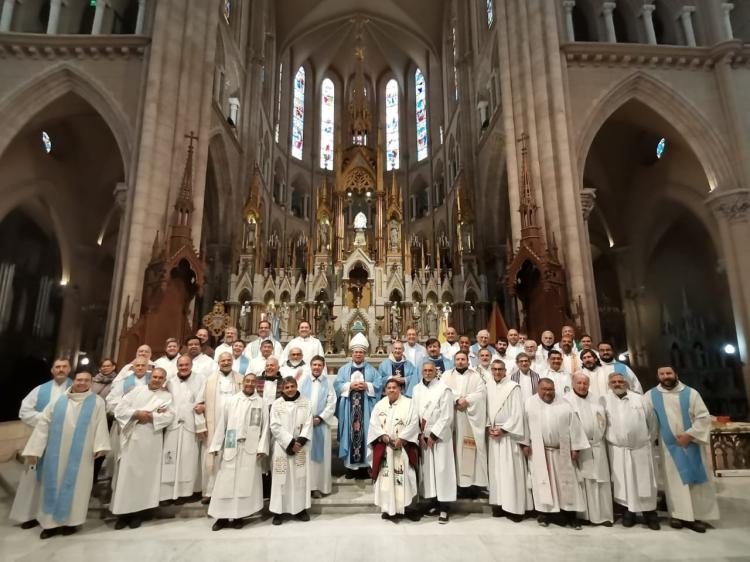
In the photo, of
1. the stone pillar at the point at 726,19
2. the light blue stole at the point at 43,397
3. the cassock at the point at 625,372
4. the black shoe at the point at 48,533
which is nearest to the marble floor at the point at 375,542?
the black shoe at the point at 48,533

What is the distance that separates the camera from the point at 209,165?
14930 millimetres

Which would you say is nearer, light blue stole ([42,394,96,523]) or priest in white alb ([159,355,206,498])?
light blue stole ([42,394,96,523])

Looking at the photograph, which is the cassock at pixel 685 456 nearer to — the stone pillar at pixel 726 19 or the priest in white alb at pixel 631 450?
the priest in white alb at pixel 631 450

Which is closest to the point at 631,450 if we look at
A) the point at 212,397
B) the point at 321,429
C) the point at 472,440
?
the point at 472,440

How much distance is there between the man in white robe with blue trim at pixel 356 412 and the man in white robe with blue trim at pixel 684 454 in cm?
320

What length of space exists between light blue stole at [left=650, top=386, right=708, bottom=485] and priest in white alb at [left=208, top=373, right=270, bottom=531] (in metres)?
4.23

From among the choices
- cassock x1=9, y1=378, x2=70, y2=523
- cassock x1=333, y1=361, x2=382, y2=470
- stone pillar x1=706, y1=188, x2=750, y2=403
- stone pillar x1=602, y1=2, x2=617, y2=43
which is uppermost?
stone pillar x1=602, y1=2, x2=617, y2=43

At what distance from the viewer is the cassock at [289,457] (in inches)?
193

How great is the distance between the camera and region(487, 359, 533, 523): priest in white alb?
16.2 ft

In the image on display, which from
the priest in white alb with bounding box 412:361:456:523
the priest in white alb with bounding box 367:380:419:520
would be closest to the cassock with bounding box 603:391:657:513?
the priest in white alb with bounding box 412:361:456:523

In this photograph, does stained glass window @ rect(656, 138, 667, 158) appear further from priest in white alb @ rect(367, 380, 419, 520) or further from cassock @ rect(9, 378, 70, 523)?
cassock @ rect(9, 378, 70, 523)

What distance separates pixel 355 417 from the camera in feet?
19.7

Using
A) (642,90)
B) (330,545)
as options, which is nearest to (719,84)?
(642,90)

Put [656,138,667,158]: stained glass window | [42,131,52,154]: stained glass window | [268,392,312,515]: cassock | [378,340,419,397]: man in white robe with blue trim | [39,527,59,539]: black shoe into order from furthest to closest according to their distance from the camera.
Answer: [656,138,667,158]: stained glass window
[42,131,52,154]: stained glass window
[378,340,419,397]: man in white robe with blue trim
[268,392,312,515]: cassock
[39,527,59,539]: black shoe
